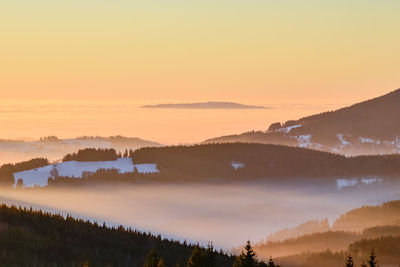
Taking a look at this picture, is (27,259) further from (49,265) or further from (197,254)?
(197,254)

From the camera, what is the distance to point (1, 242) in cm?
19875

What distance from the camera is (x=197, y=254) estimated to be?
10050cm

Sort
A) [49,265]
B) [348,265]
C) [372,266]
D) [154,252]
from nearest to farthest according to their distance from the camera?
[372,266], [348,265], [154,252], [49,265]

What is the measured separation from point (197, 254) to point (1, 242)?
106560 millimetres

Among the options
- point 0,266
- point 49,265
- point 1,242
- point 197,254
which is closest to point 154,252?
point 197,254

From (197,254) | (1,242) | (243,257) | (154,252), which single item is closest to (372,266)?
(243,257)

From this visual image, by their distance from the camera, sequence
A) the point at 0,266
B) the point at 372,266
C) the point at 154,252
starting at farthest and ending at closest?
1. the point at 0,266
2. the point at 154,252
3. the point at 372,266

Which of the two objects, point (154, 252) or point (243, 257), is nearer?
point (243, 257)

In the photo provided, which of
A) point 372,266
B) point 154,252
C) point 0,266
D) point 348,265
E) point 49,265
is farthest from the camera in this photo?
point 49,265

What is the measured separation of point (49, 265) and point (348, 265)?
10436cm

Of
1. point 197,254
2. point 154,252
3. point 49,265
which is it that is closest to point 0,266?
point 49,265

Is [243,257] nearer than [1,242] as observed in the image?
Yes

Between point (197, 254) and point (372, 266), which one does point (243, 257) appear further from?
point (372, 266)

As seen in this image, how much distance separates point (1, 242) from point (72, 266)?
1535 cm
